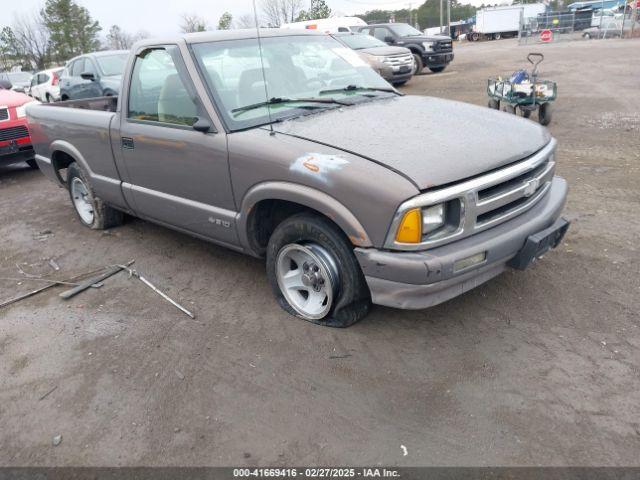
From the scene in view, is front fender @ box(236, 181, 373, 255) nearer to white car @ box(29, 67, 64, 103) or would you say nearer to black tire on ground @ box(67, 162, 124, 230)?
black tire on ground @ box(67, 162, 124, 230)

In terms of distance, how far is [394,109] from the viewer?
12.6ft

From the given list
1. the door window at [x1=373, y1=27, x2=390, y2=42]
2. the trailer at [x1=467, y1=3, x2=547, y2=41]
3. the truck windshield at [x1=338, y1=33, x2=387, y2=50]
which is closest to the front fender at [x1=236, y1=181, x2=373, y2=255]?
the truck windshield at [x1=338, y1=33, x2=387, y2=50]

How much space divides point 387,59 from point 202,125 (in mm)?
11560

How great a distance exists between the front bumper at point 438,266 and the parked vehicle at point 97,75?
974 centimetres

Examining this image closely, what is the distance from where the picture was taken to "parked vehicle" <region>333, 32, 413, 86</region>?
46.3 feet

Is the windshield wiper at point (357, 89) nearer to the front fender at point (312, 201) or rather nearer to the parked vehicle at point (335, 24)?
the front fender at point (312, 201)

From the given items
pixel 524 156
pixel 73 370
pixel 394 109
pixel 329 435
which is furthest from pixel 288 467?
pixel 394 109

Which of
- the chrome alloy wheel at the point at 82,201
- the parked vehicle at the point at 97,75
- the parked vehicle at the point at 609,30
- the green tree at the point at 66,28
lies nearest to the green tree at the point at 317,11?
the green tree at the point at 66,28

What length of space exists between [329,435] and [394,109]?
7.62 feet

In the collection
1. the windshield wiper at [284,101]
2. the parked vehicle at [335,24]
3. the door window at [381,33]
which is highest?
the parked vehicle at [335,24]

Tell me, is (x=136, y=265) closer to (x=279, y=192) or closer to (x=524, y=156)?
(x=279, y=192)

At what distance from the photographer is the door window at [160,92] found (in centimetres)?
386

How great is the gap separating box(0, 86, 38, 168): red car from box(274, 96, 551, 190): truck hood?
6256 mm

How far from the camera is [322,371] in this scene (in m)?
3.09
